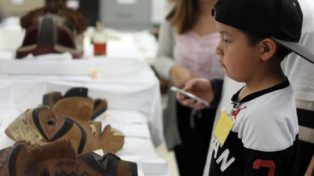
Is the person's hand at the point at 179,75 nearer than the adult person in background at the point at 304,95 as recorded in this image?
No

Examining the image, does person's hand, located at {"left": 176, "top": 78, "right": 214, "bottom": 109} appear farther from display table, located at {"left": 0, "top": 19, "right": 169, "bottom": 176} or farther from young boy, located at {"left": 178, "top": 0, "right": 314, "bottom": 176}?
young boy, located at {"left": 178, "top": 0, "right": 314, "bottom": 176}

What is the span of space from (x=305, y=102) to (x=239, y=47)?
233 millimetres

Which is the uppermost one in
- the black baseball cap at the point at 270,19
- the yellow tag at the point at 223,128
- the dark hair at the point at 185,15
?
the black baseball cap at the point at 270,19

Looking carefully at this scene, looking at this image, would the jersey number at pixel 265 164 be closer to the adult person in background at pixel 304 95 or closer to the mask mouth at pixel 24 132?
the adult person in background at pixel 304 95

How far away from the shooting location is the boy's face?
0.73 meters

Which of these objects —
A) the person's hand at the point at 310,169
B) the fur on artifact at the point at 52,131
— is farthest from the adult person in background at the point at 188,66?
the person's hand at the point at 310,169

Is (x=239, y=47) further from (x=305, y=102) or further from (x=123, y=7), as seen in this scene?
(x=123, y=7)

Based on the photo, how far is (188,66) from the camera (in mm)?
1502

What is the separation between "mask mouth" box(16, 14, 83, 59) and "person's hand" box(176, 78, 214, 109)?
1.43ft

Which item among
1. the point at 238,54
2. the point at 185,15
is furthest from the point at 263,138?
the point at 185,15

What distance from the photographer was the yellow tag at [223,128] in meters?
0.77

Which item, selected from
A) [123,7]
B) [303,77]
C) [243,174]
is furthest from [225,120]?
[123,7]

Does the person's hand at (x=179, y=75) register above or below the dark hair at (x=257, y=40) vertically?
below

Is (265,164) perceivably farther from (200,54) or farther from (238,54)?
(200,54)
